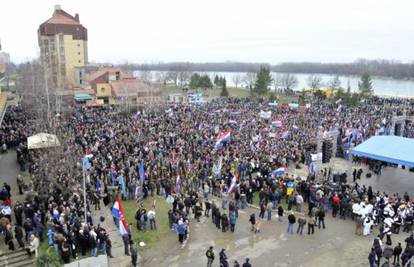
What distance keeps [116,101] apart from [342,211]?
40.1 metres

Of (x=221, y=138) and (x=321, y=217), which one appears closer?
(x=321, y=217)

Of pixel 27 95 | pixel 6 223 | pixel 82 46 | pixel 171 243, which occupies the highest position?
pixel 82 46

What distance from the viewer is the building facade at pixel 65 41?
202 feet

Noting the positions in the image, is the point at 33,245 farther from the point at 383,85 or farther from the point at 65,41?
the point at 383,85

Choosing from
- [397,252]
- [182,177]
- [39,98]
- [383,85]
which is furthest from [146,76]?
[383,85]

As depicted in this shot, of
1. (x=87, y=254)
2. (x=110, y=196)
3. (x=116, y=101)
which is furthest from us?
(x=116, y=101)

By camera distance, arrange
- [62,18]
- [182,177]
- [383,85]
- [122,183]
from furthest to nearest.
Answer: [383,85] → [62,18] → [182,177] → [122,183]

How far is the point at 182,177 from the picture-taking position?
1895 cm

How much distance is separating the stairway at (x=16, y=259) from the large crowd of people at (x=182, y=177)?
72 cm

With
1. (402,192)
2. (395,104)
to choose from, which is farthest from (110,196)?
(395,104)

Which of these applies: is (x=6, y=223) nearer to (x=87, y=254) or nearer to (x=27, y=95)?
(x=87, y=254)

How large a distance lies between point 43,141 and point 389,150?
19.3m

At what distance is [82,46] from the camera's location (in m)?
65.9

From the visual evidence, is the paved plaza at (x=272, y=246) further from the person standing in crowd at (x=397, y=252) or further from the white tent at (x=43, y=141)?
the white tent at (x=43, y=141)
